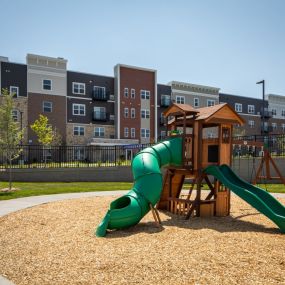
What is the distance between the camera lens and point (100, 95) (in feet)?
155

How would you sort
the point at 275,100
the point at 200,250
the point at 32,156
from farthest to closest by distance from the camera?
1. the point at 275,100
2. the point at 32,156
3. the point at 200,250

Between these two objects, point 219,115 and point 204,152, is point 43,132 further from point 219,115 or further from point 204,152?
point 219,115

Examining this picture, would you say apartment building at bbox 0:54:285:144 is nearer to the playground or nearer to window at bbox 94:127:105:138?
window at bbox 94:127:105:138

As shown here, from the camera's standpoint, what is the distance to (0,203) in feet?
39.5

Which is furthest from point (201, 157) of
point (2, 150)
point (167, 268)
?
point (2, 150)

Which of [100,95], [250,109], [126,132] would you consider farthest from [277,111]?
[100,95]

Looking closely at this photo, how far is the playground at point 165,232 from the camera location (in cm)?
488

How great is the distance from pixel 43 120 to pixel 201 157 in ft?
108

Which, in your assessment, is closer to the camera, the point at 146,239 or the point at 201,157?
the point at 146,239

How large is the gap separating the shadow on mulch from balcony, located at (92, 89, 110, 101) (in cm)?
3915

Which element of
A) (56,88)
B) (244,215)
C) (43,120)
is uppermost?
(56,88)

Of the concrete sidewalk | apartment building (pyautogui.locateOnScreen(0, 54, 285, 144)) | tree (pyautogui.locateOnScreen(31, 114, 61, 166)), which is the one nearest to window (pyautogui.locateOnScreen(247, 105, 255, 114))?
apartment building (pyautogui.locateOnScreen(0, 54, 285, 144))

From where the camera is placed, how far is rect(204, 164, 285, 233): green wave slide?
779cm

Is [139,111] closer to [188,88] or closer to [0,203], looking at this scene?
[188,88]
